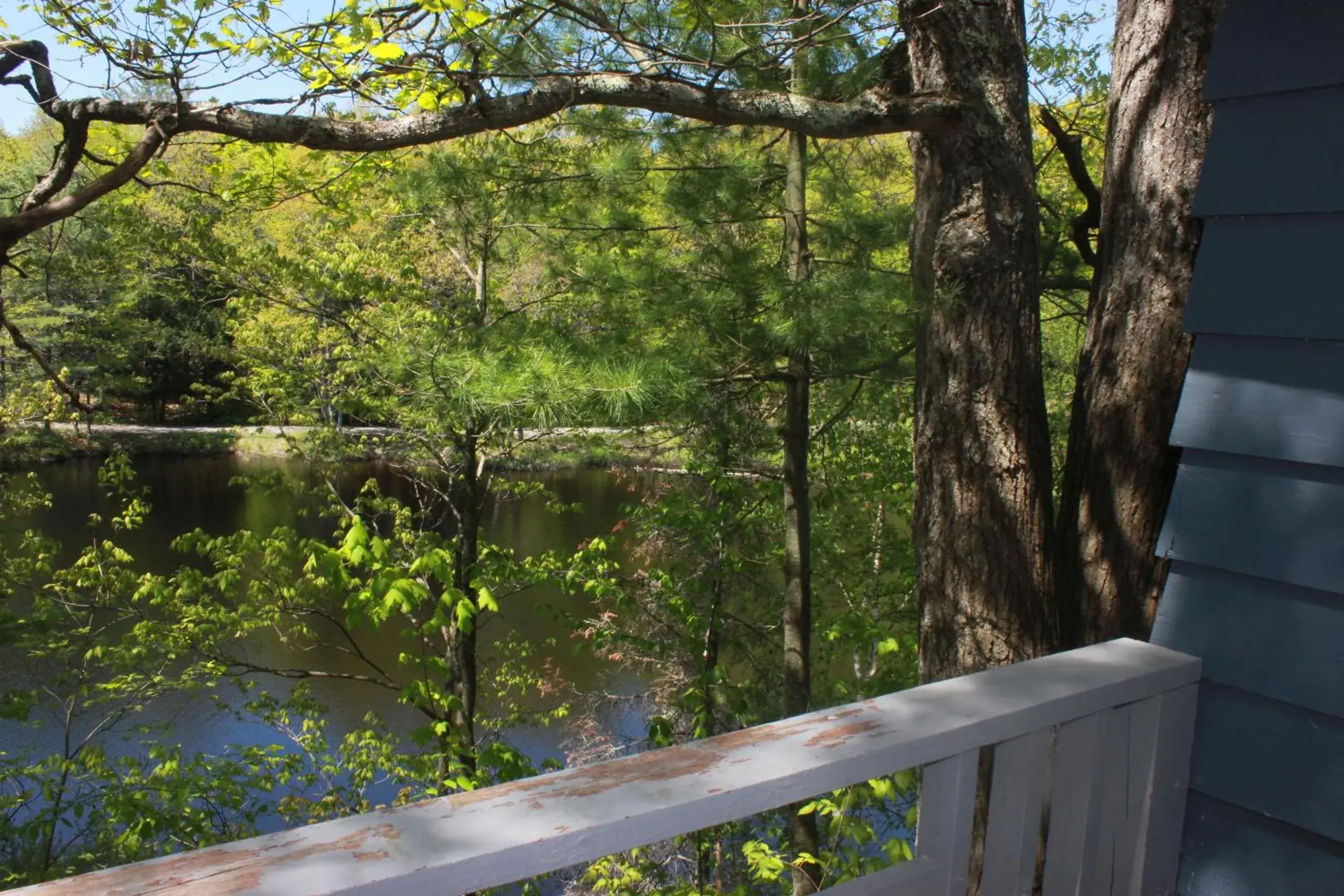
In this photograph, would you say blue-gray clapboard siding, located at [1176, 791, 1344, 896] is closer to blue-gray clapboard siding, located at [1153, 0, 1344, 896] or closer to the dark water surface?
blue-gray clapboard siding, located at [1153, 0, 1344, 896]

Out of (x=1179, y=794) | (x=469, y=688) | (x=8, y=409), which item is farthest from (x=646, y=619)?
(x=1179, y=794)

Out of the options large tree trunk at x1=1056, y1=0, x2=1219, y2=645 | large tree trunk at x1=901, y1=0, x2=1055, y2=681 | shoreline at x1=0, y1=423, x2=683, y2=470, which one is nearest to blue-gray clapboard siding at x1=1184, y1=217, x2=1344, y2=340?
large tree trunk at x1=1056, y1=0, x2=1219, y2=645

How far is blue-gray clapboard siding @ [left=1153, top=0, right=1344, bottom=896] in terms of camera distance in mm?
1246

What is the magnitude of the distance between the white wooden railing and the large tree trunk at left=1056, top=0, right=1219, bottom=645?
110cm

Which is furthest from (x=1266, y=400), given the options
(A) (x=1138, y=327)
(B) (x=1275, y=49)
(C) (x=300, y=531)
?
(C) (x=300, y=531)

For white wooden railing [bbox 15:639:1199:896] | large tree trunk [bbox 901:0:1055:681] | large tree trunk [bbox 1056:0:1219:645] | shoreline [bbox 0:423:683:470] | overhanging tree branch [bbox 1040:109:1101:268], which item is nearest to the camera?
white wooden railing [bbox 15:639:1199:896]

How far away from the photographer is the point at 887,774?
0.97 m

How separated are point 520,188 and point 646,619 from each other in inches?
207

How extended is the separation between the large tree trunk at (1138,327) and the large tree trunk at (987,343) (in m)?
0.17

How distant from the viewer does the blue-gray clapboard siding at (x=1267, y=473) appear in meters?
1.25

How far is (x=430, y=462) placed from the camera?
27.5 feet

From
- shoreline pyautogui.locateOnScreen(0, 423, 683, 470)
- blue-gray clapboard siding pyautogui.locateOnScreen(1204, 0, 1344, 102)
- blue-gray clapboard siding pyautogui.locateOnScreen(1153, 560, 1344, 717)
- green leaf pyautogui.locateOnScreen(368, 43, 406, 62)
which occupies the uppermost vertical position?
green leaf pyautogui.locateOnScreen(368, 43, 406, 62)

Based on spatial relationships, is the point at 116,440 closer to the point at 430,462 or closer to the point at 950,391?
the point at 430,462

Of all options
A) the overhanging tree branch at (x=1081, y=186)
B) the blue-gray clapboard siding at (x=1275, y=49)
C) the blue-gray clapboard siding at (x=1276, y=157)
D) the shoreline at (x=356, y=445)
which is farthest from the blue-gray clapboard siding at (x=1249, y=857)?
the shoreline at (x=356, y=445)
